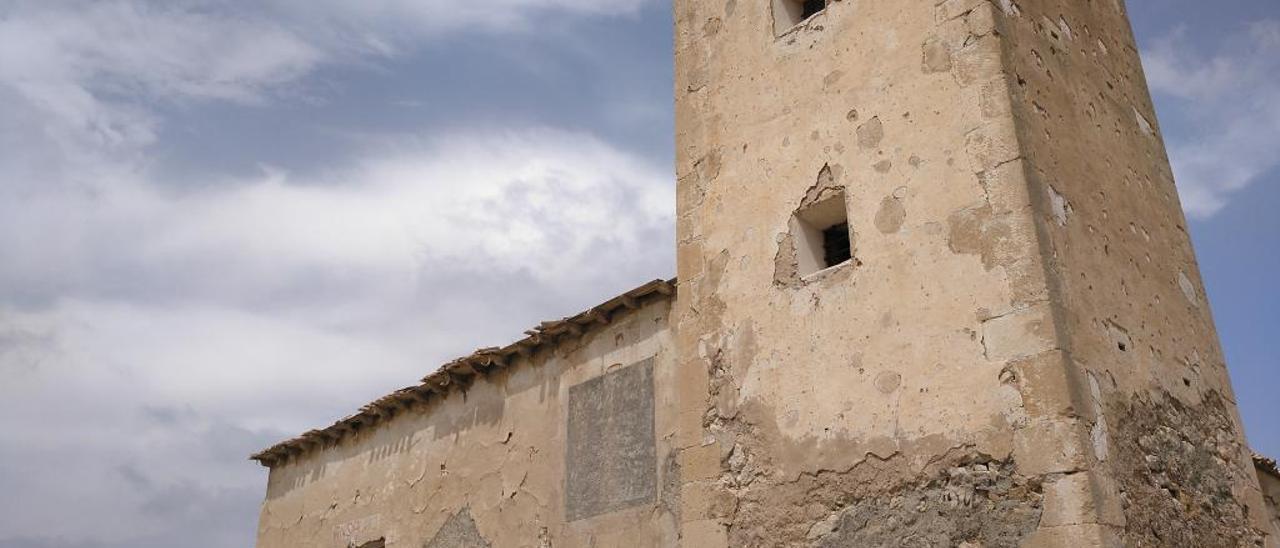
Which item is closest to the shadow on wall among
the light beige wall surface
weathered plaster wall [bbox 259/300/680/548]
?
weathered plaster wall [bbox 259/300/680/548]

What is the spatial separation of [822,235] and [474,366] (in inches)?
165

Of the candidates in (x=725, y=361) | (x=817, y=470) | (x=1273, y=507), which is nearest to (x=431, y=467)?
(x=725, y=361)

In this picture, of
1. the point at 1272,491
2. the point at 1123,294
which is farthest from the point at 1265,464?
the point at 1123,294

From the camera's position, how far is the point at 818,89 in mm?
6703

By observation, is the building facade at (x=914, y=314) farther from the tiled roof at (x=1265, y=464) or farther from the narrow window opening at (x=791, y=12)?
the tiled roof at (x=1265, y=464)

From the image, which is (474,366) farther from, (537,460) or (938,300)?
(938,300)

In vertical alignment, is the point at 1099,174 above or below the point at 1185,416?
above

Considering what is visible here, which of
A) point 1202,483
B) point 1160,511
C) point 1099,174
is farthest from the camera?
point 1099,174

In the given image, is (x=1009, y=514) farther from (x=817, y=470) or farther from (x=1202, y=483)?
(x=1202, y=483)

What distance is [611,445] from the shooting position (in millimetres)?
8117

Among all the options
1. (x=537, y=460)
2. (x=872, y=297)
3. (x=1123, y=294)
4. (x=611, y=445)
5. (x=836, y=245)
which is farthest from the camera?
(x=537, y=460)

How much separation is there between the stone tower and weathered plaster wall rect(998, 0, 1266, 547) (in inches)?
0.9

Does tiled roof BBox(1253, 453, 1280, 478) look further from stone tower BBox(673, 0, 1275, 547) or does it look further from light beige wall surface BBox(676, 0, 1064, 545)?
light beige wall surface BBox(676, 0, 1064, 545)

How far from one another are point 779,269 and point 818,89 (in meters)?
1.20
